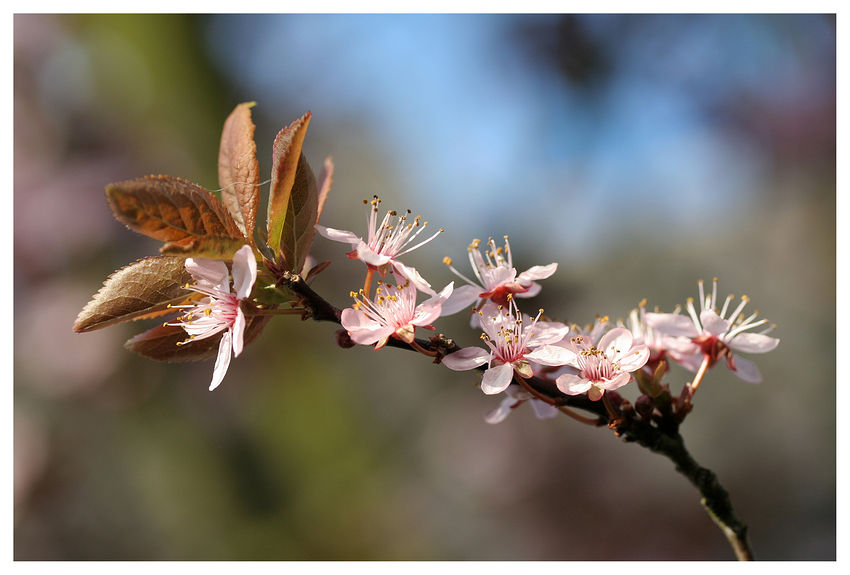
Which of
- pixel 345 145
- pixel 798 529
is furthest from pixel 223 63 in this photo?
pixel 798 529

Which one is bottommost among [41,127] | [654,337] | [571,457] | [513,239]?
[571,457]

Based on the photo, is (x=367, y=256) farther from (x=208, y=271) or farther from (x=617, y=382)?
(x=617, y=382)

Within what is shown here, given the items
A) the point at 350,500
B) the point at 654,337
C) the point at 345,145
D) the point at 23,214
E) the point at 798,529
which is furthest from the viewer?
the point at 345,145

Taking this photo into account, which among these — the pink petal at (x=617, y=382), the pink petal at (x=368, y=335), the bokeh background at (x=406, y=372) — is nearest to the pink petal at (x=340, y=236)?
the pink petal at (x=368, y=335)

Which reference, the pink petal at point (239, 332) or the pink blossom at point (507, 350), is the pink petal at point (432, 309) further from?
the pink petal at point (239, 332)

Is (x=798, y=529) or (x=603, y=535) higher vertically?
(x=798, y=529)

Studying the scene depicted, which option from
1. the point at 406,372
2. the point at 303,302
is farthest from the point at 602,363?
the point at 406,372

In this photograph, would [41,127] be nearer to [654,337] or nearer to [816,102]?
[654,337]
